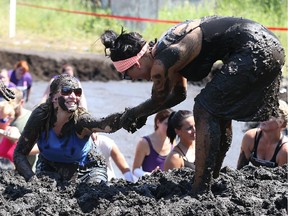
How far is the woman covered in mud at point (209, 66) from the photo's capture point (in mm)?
5867

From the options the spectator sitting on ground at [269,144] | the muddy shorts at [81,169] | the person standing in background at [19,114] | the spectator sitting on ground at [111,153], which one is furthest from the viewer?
the person standing in background at [19,114]

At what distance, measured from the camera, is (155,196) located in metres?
6.31

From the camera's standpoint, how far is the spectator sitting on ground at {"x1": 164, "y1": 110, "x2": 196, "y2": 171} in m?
7.73

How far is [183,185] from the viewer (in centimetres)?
636

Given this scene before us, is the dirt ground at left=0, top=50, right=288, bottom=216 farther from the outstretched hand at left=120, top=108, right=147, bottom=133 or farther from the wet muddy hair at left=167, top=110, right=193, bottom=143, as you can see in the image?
the wet muddy hair at left=167, top=110, right=193, bottom=143

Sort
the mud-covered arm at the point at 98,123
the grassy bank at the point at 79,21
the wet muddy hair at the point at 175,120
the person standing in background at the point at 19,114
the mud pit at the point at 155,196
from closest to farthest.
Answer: the mud pit at the point at 155,196 < the mud-covered arm at the point at 98,123 < the wet muddy hair at the point at 175,120 < the person standing in background at the point at 19,114 < the grassy bank at the point at 79,21

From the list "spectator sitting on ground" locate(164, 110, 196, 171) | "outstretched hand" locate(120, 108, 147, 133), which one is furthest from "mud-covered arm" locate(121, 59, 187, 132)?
"spectator sitting on ground" locate(164, 110, 196, 171)

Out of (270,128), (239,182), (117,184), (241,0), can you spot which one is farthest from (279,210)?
(241,0)

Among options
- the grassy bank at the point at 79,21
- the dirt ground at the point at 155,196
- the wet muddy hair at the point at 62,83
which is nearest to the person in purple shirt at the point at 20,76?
the grassy bank at the point at 79,21

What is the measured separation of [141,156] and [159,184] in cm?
205

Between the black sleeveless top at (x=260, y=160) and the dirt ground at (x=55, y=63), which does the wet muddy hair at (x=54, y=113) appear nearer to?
the black sleeveless top at (x=260, y=160)

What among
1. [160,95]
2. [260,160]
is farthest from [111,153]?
[160,95]

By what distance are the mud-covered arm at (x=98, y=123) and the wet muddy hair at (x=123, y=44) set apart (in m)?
0.63

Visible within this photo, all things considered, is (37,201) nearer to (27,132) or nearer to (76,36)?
(27,132)
